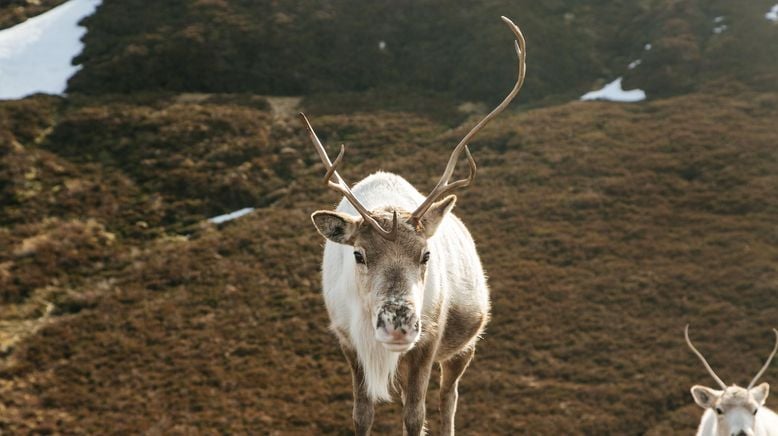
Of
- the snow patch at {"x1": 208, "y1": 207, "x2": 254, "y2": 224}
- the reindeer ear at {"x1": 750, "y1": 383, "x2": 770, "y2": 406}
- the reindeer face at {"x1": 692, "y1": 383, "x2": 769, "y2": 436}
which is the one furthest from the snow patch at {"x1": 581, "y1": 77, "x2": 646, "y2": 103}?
the reindeer face at {"x1": 692, "y1": 383, "x2": 769, "y2": 436}

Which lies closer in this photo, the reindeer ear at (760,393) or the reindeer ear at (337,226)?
the reindeer ear at (337,226)

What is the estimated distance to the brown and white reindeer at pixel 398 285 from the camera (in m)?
6.85

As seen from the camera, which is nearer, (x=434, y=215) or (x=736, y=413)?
(x=434, y=215)

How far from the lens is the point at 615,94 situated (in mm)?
48156

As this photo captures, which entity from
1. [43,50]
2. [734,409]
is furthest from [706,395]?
[43,50]

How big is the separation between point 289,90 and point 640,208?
2431 centimetres

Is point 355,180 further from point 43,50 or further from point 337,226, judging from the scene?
point 337,226

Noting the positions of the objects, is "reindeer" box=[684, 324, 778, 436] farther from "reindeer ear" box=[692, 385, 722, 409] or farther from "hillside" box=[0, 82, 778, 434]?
"hillside" box=[0, 82, 778, 434]

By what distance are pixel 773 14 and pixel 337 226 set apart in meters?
52.7

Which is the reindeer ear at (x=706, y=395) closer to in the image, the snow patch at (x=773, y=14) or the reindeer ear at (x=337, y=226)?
the reindeer ear at (x=337, y=226)

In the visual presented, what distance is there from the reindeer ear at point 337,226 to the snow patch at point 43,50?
44504mm

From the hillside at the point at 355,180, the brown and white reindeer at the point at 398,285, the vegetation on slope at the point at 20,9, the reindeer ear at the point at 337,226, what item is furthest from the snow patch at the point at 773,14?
the reindeer ear at the point at 337,226

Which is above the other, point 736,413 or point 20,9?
point 736,413

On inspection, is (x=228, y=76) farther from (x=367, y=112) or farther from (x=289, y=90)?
(x=367, y=112)
